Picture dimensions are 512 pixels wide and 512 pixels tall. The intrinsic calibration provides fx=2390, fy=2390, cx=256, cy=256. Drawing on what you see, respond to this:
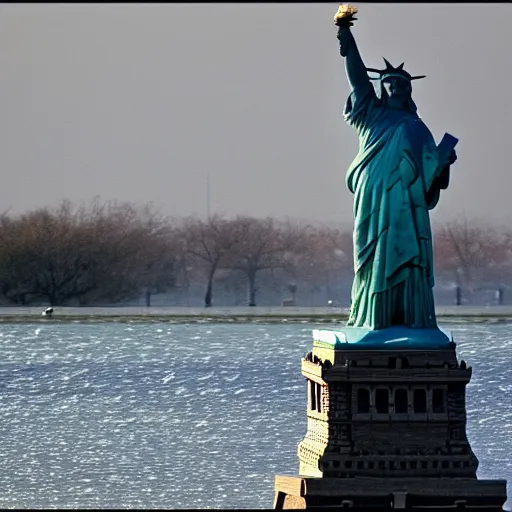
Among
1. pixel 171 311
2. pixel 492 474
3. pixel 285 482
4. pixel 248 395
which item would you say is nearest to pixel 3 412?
pixel 248 395

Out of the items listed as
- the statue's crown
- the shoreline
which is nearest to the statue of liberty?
the statue's crown

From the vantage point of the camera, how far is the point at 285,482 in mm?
30156

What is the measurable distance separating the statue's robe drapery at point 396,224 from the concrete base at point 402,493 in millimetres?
1923

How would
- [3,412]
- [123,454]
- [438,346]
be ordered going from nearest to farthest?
[438,346]
[123,454]
[3,412]

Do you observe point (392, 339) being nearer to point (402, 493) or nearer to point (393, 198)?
point (393, 198)

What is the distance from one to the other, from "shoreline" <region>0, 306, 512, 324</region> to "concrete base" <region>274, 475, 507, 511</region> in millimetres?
24060

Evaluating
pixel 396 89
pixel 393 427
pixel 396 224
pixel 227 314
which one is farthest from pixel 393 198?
pixel 227 314

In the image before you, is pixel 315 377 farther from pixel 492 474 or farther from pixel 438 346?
pixel 492 474

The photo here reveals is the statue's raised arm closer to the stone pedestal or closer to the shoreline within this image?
the stone pedestal

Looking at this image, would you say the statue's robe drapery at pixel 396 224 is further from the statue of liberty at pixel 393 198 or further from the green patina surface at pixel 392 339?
the green patina surface at pixel 392 339

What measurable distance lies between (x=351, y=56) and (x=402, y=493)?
5429mm

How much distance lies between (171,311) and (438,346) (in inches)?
1184

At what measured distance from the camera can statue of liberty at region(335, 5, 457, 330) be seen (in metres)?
29.2

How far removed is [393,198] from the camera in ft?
95.8
